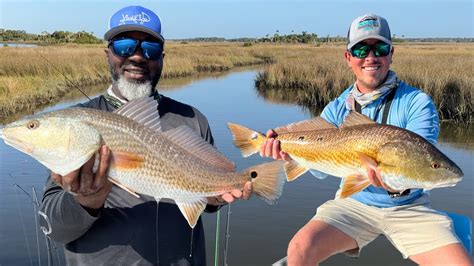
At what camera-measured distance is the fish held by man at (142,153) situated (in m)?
2.28

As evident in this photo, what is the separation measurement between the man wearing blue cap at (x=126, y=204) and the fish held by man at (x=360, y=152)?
1095 mm

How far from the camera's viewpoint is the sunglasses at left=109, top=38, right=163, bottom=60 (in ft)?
10.1

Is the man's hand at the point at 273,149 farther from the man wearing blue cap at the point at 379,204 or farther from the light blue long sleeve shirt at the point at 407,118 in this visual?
the light blue long sleeve shirt at the point at 407,118

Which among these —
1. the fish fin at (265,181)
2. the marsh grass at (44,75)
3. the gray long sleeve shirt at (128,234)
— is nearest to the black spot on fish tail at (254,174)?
the fish fin at (265,181)

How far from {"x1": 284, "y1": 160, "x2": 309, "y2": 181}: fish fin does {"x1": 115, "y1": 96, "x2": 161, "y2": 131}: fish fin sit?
1799mm

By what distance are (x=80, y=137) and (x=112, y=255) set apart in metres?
0.87

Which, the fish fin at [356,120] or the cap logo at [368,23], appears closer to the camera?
the fish fin at [356,120]

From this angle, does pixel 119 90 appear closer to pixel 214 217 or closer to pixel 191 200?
pixel 191 200

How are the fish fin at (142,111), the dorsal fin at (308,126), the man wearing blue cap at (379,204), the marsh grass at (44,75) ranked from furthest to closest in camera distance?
the marsh grass at (44,75)
the man wearing blue cap at (379,204)
the dorsal fin at (308,126)
the fish fin at (142,111)

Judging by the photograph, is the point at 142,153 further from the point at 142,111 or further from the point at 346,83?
the point at 346,83

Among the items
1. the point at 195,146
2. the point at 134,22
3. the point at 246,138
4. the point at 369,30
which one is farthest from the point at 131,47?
the point at 369,30

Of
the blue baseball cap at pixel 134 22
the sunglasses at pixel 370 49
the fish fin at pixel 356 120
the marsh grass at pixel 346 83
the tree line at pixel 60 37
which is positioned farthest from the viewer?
the tree line at pixel 60 37

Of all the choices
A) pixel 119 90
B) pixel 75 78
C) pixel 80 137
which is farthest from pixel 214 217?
pixel 75 78

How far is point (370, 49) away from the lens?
15.2 feet
